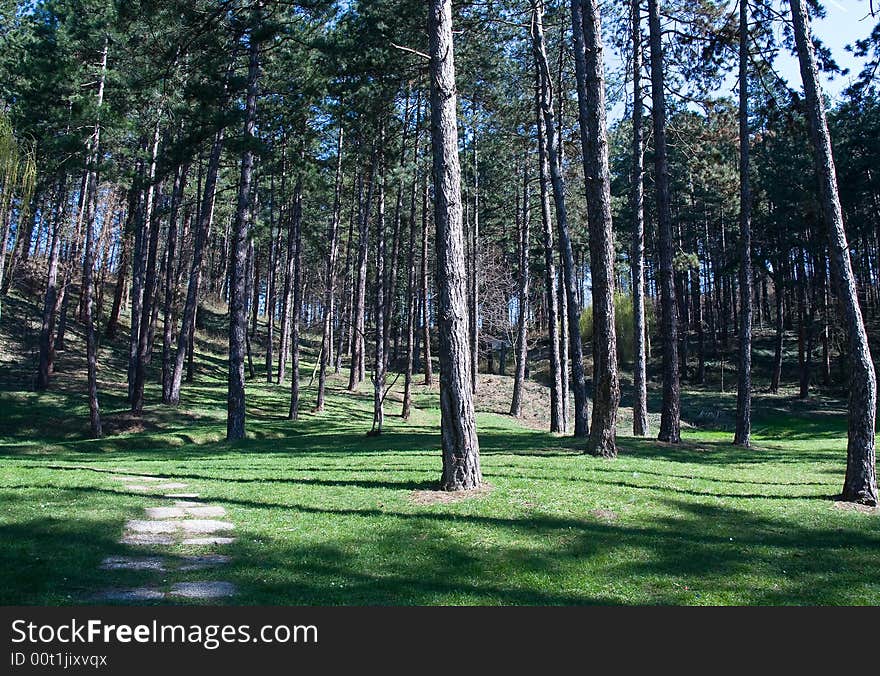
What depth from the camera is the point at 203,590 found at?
543 centimetres

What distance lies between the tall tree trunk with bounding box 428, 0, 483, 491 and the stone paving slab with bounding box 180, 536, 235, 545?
3.24 meters

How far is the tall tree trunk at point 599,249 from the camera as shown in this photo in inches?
461

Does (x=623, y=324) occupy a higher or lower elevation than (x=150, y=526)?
higher

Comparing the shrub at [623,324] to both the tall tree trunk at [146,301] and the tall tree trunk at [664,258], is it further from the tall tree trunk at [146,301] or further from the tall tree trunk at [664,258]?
the tall tree trunk at [146,301]

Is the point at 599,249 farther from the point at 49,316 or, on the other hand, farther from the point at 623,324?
the point at 623,324

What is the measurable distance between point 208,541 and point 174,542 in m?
0.37

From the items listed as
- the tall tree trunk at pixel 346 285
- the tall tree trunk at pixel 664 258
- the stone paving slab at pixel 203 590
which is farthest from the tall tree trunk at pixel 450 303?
the tall tree trunk at pixel 346 285

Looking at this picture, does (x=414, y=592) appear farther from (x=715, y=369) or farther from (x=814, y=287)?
(x=715, y=369)

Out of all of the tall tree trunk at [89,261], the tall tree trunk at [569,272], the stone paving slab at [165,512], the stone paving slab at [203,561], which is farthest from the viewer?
the tall tree trunk at [89,261]

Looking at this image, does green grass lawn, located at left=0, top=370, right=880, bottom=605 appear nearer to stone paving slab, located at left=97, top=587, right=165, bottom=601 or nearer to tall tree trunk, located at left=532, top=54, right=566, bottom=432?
stone paving slab, located at left=97, top=587, right=165, bottom=601

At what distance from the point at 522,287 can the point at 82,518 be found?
822 inches

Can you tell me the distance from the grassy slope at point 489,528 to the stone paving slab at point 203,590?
0.50 feet

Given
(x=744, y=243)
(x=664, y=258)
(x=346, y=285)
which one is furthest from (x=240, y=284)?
(x=744, y=243)

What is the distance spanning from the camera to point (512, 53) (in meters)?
25.5
